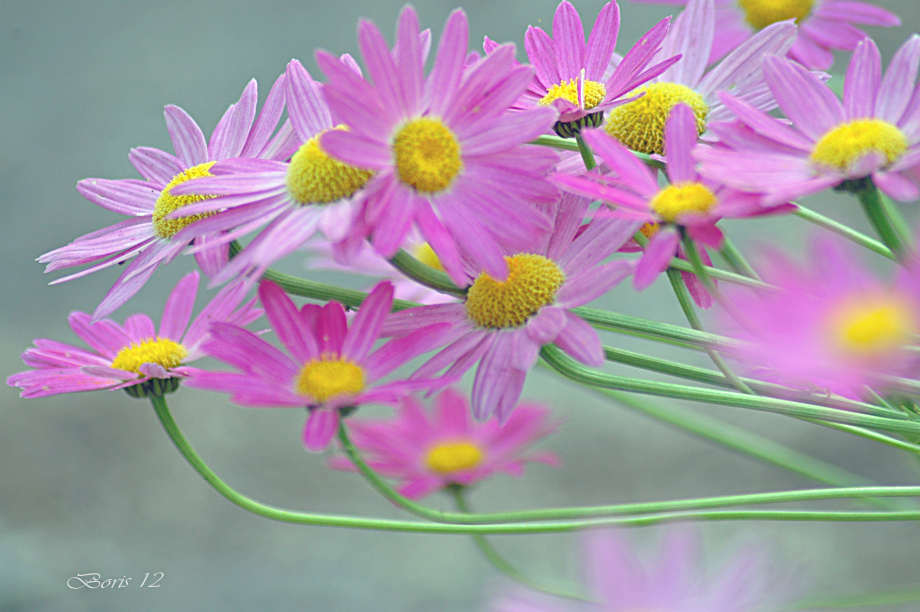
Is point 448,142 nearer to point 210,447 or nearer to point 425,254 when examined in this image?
→ point 425,254

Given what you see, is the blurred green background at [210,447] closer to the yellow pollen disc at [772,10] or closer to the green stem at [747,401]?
the yellow pollen disc at [772,10]

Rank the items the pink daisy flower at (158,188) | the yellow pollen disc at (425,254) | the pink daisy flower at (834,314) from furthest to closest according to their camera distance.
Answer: the yellow pollen disc at (425,254) < the pink daisy flower at (158,188) < the pink daisy flower at (834,314)

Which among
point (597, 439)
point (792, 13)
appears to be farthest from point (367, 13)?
point (792, 13)

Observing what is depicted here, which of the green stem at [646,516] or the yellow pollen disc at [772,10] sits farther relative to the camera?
the yellow pollen disc at [772,10]

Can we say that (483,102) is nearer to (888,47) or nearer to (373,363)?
(373,363)

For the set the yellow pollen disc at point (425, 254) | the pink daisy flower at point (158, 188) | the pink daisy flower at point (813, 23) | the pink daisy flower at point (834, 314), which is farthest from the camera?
the yellow pollen disc at point (425, 254)

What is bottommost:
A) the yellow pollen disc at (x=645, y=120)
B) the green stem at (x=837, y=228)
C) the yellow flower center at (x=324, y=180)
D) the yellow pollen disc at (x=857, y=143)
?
the yellow flower center at (x=324, y=180)

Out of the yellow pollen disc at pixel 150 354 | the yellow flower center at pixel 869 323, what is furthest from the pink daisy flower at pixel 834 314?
the yellow pollen disc at pixel 150 354
